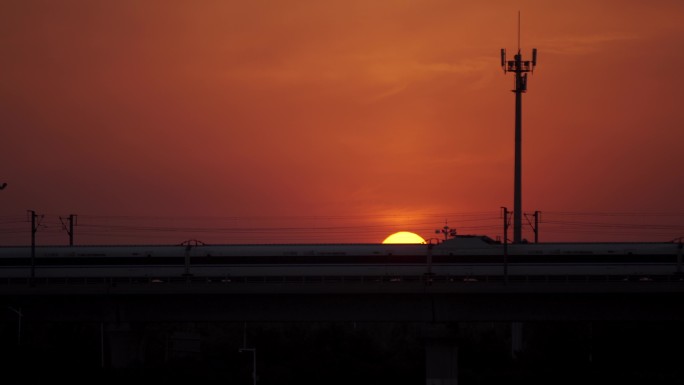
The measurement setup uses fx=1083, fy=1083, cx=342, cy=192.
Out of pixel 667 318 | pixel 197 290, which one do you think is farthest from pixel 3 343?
pixel 667 318

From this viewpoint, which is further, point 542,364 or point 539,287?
point 542,364

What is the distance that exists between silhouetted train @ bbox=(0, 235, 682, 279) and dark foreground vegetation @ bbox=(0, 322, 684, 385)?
544cm

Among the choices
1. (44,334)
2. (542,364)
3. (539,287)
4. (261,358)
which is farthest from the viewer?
(44,334)

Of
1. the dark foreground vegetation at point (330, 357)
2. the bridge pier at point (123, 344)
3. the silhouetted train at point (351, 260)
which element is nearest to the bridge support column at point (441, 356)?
the dark foreground vegetation at point (330, 357)

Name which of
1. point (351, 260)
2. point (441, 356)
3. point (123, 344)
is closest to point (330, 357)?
point (351, 260)

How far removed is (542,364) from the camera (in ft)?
322

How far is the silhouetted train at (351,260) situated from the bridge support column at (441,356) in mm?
8791

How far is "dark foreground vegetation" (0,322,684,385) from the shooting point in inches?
3145

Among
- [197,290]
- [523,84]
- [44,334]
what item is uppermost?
[523,84]

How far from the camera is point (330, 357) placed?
105750 millimetres

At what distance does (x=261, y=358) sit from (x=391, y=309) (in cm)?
3140

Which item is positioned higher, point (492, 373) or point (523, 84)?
point (523, 84)

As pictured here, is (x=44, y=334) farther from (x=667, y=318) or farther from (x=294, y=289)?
(x=667, y=318)

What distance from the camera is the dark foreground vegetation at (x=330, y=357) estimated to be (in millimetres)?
79875
